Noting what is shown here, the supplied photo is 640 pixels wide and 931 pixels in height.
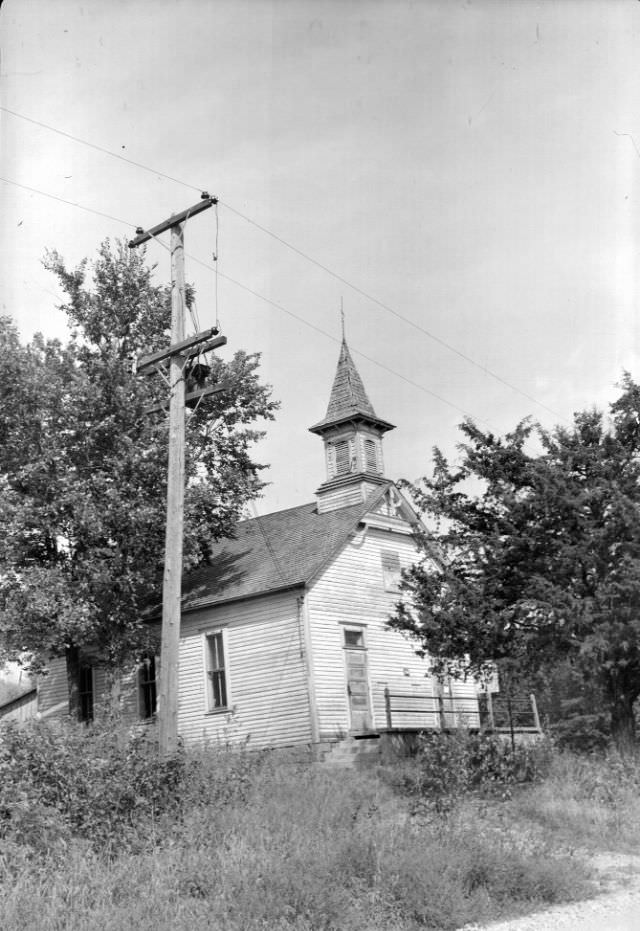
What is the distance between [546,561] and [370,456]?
1225 centimetres

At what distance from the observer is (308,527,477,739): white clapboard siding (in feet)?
77.2

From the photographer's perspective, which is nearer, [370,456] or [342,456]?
[342,456]

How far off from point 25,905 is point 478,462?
A: 1329 centimetres

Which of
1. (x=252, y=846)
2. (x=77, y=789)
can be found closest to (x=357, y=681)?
(x=77, y=789)

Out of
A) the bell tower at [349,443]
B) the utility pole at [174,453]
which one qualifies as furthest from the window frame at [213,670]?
the utility pole at [174,453]

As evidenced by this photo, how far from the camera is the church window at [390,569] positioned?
26.8 m

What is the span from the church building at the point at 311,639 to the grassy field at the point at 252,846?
28.5 ft

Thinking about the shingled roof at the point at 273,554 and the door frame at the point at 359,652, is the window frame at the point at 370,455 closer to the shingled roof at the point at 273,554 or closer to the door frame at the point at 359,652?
the shingled roof at the point at 273,554

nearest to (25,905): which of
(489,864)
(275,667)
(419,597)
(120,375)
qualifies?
(489,864)

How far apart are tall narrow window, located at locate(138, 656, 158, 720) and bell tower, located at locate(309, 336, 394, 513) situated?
686 centimetres

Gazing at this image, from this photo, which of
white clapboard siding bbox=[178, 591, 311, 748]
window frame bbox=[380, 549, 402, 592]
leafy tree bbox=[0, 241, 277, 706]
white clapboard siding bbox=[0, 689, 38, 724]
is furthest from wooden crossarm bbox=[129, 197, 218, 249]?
white clapboard siding bbox=[0, 689, 38, 724]

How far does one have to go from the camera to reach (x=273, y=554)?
2653 cm

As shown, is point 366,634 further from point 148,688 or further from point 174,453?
point 174,453

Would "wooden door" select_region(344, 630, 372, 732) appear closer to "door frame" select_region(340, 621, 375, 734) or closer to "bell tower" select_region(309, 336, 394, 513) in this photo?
"door frame" select_region(340, 621, 375, 734)
